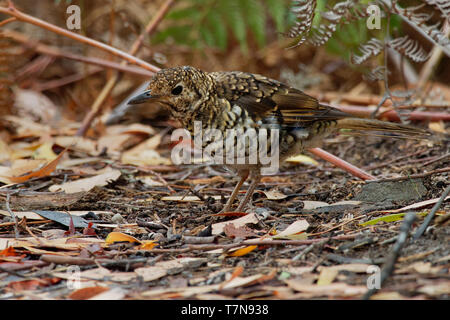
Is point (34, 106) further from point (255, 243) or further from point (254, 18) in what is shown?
point (255, 243)

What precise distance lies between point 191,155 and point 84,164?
3.21ft

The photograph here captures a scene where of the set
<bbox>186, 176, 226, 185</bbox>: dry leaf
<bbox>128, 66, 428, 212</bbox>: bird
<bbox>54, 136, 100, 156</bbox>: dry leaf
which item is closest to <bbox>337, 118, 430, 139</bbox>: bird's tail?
<bbox>128, 66, 428, 212</bbox>: bird

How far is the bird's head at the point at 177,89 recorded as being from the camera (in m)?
3.51

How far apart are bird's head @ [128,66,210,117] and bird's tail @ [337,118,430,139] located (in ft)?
3.51

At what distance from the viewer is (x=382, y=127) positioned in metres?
3.80

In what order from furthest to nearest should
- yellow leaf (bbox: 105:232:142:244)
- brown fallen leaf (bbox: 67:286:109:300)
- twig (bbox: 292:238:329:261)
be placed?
yellow leaf (bbox: 105:232:142:244) → twig (bbox: 292:238:329:261) → brown fallen leaf (bbox: 67:286:109:300)

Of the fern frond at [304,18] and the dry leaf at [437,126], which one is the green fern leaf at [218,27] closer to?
the dry leaf at [437,126]

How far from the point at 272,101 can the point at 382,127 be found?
800 mm

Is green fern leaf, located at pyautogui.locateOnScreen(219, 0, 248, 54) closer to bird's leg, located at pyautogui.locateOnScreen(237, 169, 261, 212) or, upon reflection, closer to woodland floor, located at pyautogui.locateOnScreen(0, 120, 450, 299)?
woodland floor, located at pyautogui.locateOnScreen(0, 120, 450, 299)

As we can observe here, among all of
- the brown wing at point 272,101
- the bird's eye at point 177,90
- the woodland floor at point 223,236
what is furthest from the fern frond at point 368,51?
the bird's eye at point 177,90

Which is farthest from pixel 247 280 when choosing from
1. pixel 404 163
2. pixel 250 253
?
pixel 404 163

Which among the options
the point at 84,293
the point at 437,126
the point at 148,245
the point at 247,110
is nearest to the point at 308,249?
the point at 148,245

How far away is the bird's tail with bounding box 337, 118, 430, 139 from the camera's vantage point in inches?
146

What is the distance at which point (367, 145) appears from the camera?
507 centimetres
